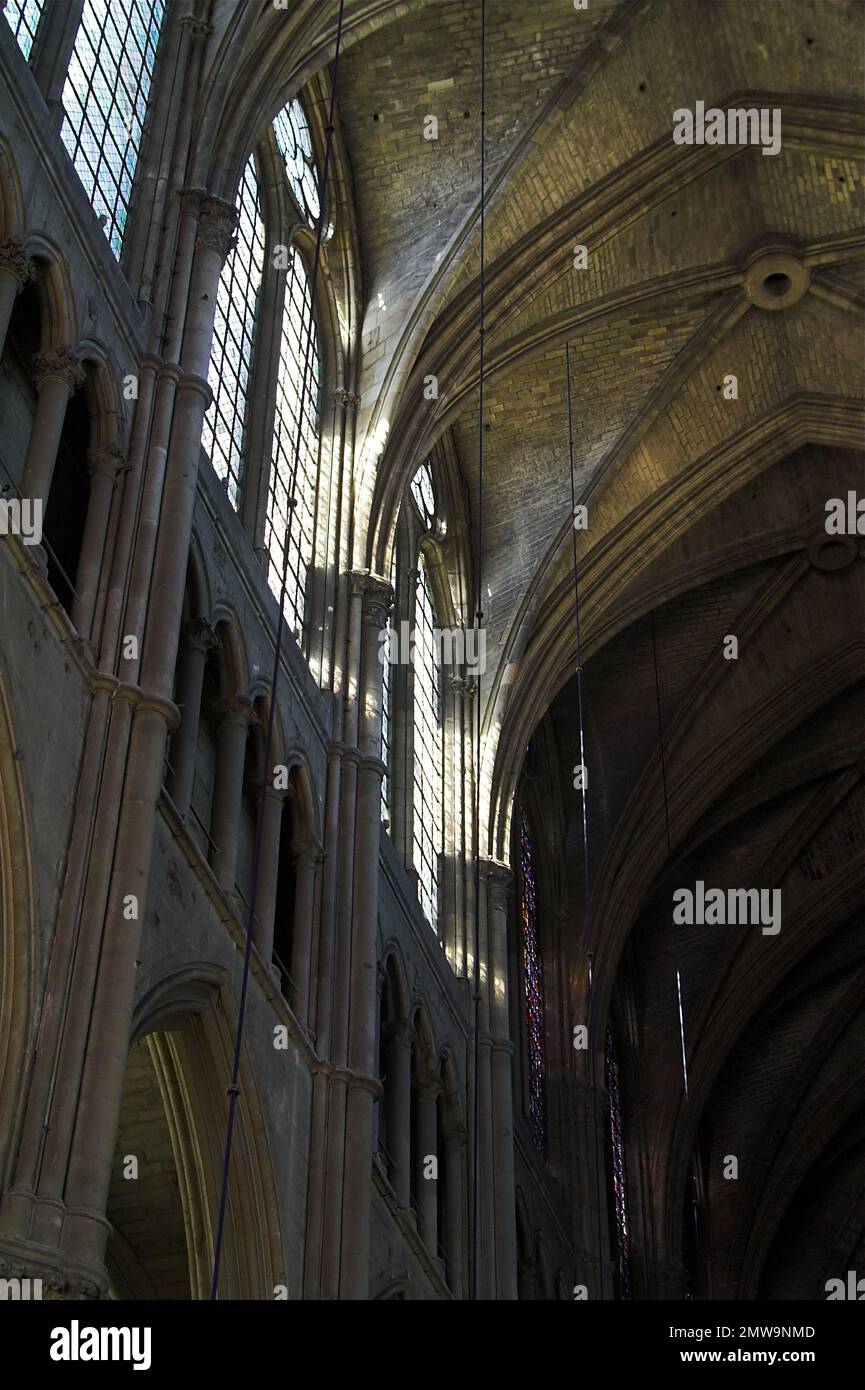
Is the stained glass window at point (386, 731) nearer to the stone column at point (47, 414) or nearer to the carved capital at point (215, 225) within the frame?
the carved capital at point (215, 225)

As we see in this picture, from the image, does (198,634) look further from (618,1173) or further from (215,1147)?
(618,1173)

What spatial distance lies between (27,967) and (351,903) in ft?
21.6

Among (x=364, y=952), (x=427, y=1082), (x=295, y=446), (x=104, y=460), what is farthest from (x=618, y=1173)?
(x=104, y=460)

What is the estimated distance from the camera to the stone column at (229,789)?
15062 millimetres

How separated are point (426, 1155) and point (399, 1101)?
1182mm

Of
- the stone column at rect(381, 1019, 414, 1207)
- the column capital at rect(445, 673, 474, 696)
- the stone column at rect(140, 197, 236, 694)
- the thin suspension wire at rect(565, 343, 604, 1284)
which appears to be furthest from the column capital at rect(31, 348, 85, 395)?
the column capital at rect(445, 673, 474, 696)

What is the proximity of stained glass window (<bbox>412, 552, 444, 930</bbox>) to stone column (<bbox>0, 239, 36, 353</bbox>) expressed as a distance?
10.3 metres

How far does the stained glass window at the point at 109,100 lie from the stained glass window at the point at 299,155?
146 inches

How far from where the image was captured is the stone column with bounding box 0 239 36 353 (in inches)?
489

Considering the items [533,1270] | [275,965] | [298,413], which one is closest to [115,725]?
[275,965]

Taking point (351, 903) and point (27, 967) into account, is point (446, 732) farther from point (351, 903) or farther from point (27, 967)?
point (27, 967)

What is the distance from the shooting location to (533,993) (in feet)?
90.2

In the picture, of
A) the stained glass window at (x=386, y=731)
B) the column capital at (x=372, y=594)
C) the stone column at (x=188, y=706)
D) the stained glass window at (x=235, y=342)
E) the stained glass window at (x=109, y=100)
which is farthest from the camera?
the stained glass window at (x=386, y=731)

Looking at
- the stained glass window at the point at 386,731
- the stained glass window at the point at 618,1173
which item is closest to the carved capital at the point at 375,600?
the stained glass window at the point at 386,731
